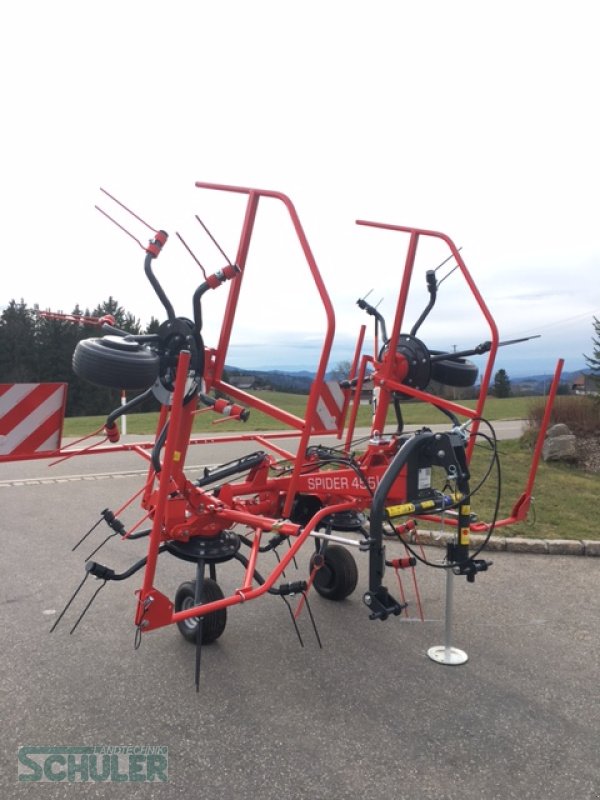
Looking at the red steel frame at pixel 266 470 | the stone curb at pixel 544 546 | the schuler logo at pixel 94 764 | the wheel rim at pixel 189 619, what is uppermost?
the red steel frame at pixel 266 470

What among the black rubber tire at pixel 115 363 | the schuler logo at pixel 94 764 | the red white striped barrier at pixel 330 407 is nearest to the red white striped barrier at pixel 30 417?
the black rubber tire at pixel 115 363

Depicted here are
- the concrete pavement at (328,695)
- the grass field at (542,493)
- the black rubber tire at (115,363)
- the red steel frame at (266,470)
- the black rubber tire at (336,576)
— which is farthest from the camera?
the grass field at (542,493)

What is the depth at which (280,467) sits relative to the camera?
15.7 feet

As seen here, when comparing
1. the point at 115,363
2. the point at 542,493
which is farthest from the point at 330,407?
the point at 542,493

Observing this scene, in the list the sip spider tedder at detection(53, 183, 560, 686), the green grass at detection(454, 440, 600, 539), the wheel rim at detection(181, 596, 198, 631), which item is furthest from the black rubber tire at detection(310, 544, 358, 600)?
the green grass at detection(454, 440, 600, 539)

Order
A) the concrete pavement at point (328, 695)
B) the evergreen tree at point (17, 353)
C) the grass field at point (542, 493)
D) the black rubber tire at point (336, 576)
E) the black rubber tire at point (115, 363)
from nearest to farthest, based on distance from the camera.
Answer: the concrete pavement at point (328, 695) → the black rubber tire at point (115, 363) → the black rubber tire at point (336, 576) → the grass field at point (542, 493) → the evergreen tree at point (17, 353)

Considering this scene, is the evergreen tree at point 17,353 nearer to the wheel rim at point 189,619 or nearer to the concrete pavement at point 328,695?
the concrete pavement at point 328,695

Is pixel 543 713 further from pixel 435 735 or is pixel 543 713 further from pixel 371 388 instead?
pixel 371 388

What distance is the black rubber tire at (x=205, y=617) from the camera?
361 cm

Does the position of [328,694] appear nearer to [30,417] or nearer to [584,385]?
[30,417]

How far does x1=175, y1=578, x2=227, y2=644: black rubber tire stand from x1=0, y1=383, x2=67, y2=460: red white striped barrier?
4.04 ft

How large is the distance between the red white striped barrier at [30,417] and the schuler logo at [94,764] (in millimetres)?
1685

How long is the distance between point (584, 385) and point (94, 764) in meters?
16.1

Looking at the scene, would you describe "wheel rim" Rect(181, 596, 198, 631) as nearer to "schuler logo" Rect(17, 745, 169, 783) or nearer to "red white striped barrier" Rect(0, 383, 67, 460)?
"schuler logo" Rect(17, 745, 169, 783)
